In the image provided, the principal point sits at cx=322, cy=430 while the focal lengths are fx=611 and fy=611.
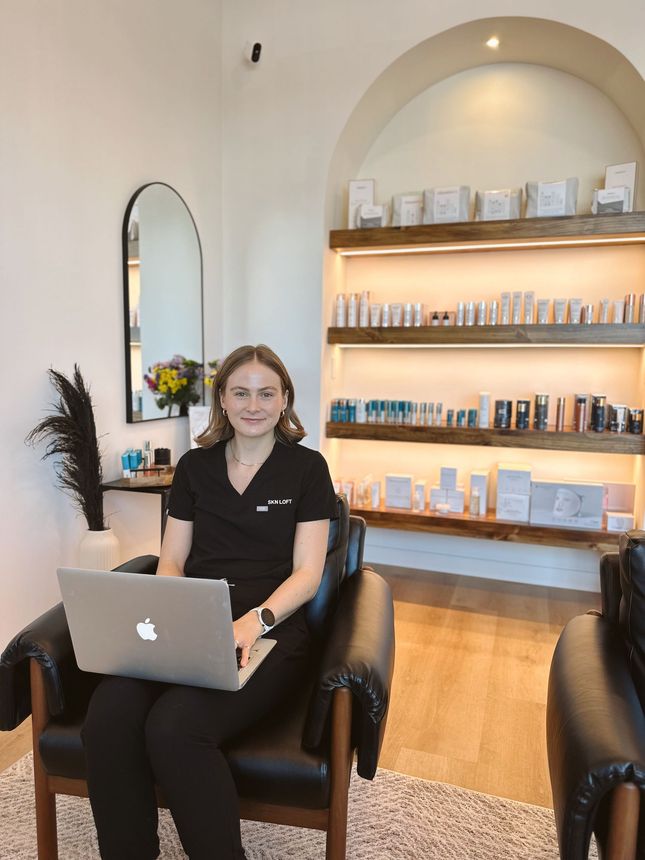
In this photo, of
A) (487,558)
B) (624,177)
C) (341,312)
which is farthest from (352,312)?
(487,558)

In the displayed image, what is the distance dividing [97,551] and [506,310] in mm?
2322

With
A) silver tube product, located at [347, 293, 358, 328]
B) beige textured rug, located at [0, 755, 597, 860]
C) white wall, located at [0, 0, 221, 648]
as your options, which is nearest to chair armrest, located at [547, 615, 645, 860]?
beige textured rug, located at [0, 755, 597, 860]

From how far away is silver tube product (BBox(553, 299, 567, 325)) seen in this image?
3145mm

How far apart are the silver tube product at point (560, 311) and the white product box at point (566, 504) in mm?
844

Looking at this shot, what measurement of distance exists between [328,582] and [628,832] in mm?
875

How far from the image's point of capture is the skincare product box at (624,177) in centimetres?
300

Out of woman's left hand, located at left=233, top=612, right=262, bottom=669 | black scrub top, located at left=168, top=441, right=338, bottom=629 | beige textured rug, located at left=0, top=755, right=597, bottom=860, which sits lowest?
beige textured rug, located at left=0, top=755, right=597, bottom=860

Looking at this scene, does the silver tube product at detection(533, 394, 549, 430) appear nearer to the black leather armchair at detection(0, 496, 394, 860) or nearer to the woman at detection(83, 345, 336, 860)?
the woman at detection(83, 345, 336, 860)

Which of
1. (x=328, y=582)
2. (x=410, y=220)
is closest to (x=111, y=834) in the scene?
(x=328, y=582)

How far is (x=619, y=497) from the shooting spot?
3283 millimetres

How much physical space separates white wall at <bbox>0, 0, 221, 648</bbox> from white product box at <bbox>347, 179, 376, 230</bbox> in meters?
0.95

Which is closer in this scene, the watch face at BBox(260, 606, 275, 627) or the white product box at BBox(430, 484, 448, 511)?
the watch face at BBox(260, 606, 275, 627)

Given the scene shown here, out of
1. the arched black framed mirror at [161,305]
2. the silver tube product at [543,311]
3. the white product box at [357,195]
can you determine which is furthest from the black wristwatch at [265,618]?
the white product box at [357,195]

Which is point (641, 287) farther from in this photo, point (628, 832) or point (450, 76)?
point (628, 832)
